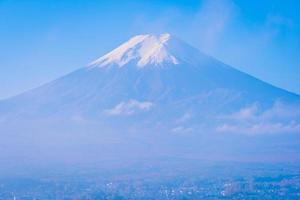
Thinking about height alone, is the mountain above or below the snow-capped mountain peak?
below

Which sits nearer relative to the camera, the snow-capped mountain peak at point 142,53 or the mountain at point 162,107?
the mountain at point 162,107

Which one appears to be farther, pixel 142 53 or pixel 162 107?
pixel 142 53

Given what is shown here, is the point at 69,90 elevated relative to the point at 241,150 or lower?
elevated

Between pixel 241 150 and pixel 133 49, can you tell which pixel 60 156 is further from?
pixel 133 49

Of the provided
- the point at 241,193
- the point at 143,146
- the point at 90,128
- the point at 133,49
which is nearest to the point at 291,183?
the point at 241,193

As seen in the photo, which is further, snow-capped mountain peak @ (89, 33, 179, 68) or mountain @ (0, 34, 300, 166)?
snow-capped mountain peak @ (89, 33, 179, 68)
